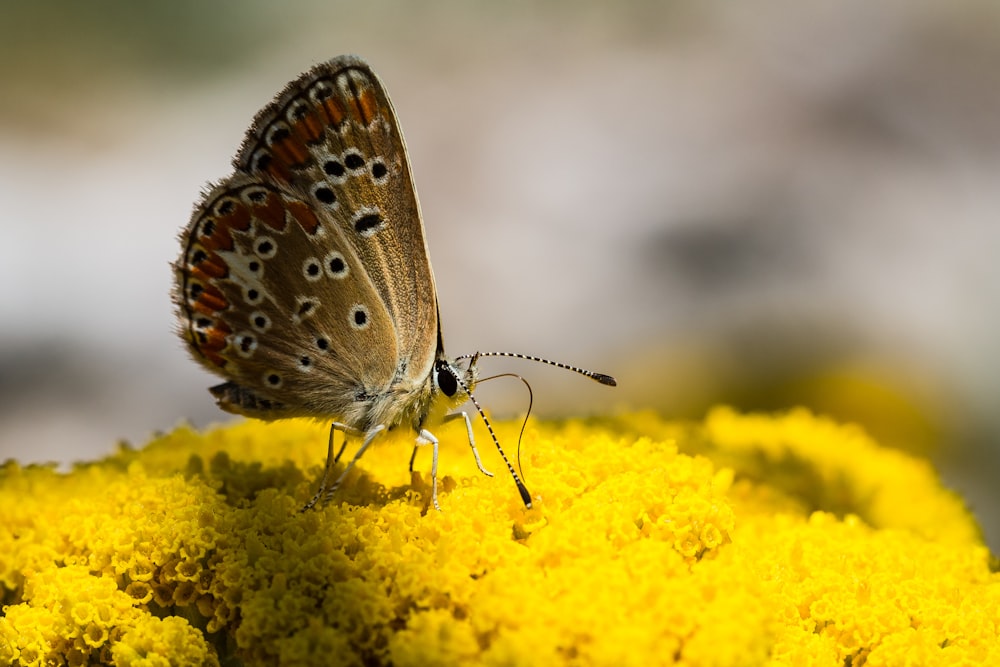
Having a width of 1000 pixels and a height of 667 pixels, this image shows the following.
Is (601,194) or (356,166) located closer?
(356,166)

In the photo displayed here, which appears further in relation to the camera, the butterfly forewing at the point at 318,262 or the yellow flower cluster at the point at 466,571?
the butterfly forewing at the point at 318,262

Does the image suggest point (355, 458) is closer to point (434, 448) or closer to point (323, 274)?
point (434, 448)

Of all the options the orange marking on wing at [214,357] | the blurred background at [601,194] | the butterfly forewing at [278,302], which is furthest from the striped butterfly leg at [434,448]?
the blurred background at [601,194]

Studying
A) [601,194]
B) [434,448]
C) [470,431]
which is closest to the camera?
[434,448]

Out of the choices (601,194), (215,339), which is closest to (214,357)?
(215,339)

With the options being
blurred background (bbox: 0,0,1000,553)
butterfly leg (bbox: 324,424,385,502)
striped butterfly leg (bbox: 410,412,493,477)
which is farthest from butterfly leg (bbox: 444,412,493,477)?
blurred background (bbox: 0,0,1000,553)

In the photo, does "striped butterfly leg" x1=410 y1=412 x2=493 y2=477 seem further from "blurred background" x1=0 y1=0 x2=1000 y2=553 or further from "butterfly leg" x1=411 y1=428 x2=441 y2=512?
"blurred background" x1=0 y1=0 x2=1000 y2=553

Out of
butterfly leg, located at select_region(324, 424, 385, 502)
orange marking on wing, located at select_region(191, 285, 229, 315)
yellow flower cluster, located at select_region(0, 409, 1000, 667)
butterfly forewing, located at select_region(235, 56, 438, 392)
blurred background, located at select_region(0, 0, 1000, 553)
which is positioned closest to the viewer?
yellow flower cluster, located at select_region(0, 409, 1000, 667)

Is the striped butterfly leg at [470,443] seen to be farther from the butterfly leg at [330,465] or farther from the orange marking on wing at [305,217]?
the orange marking on wing at [305,217]
